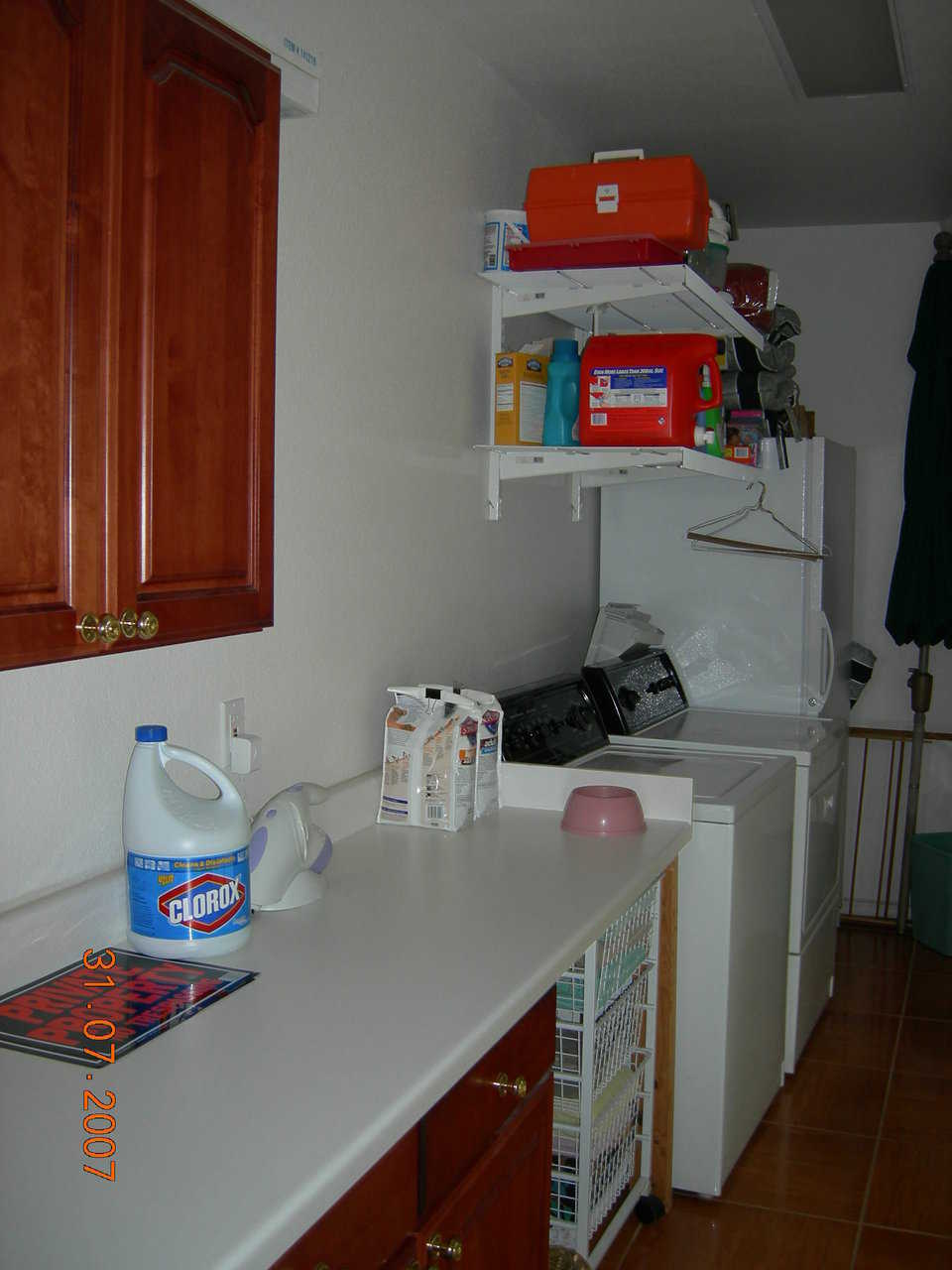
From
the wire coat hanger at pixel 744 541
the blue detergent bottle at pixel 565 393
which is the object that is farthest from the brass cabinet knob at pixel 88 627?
the wire coat hanger at pixel 744 541

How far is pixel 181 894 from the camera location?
1.59 m

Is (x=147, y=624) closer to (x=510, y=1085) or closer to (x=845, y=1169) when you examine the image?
(x=510, y=1085)

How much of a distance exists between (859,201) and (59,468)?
12.6 ft

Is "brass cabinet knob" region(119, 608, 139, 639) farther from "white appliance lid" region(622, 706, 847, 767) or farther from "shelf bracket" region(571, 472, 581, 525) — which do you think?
"shelf bracket" region(571, 472, 581, 525)

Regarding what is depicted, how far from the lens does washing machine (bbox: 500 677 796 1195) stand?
8.28 feet

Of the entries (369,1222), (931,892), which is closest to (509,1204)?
(369,1222)

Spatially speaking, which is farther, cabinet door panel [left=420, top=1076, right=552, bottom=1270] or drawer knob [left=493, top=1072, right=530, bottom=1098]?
drawer knob [left=493, top=1072, right=530, bottom=1098]

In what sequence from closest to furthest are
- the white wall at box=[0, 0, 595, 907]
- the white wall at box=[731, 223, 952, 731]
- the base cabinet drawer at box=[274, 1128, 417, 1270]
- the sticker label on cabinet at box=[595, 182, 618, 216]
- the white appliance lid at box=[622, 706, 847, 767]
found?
the base cabinet drawer at box=[274, 1128, 417, 1270], the white wall at box=[0, 0, 595, 907], the sticker label on cabinet at box=[595, 182, 618, 216], the white appliance lid at box=[622, 706, 847, 767], the white wall at box=[731, 223, 952, 731]

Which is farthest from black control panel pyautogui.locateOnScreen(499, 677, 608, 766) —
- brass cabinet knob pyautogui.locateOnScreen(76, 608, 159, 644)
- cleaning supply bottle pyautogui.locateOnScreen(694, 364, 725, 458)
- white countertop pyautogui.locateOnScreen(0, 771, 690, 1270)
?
brass cabinet knob pyautogui.locateOnScreen(76, 608, 159, 644)

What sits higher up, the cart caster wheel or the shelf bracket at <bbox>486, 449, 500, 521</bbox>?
the shelf bracket at <bbox>486, 449, 500, 521</bbox>

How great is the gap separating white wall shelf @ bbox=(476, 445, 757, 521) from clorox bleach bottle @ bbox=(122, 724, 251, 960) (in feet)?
4.73

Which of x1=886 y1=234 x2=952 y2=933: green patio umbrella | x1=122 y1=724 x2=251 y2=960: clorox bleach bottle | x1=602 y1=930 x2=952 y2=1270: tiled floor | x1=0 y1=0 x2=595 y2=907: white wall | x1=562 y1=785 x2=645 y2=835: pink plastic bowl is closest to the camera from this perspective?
x1=122 y1=724 x2=251 y2=960: clorox bleach bottle

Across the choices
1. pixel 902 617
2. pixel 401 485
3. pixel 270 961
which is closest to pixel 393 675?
pixel 401 485

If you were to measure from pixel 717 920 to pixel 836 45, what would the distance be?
198 cm
